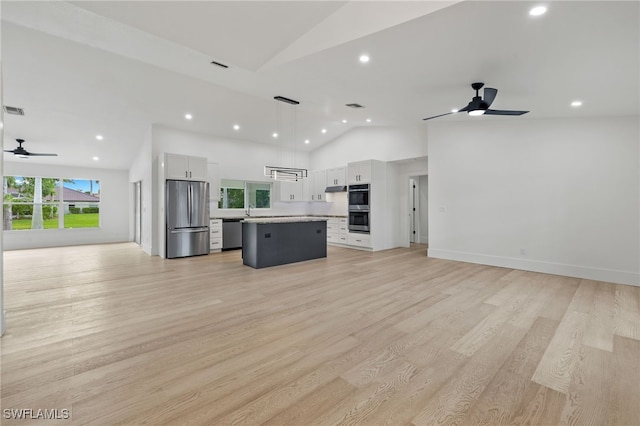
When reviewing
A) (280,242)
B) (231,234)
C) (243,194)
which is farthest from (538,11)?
(243,194)

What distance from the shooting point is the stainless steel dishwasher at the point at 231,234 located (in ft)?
24.8

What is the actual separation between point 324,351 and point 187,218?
218 inches

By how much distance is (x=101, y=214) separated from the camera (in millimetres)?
9180

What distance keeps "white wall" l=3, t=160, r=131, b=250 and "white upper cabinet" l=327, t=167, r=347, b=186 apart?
700 cm

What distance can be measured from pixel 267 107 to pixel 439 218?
4.81 meters

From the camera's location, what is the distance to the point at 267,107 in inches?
257

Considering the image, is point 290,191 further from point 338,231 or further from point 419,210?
point 419,210

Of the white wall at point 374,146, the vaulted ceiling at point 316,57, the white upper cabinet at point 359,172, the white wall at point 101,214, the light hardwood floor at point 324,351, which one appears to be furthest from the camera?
the white wall at point 101,214

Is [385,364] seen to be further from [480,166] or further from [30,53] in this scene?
[30,53]

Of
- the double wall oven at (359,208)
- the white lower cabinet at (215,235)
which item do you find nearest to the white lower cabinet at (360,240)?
the double wall oven at (359,208)

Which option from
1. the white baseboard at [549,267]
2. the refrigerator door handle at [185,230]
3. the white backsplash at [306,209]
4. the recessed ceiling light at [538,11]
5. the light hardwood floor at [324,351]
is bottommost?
the light hardwood floor at [324,351]

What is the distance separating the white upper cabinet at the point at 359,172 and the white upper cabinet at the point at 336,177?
0.49 metres

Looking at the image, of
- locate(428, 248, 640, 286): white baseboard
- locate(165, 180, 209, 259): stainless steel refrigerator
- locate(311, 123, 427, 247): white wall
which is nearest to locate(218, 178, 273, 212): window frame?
locate(165, 180, 209, 259): stainless steel refrigerator

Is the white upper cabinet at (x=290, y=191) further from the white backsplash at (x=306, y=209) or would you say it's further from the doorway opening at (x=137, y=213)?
the doorway opening at (x=137, y=213)
